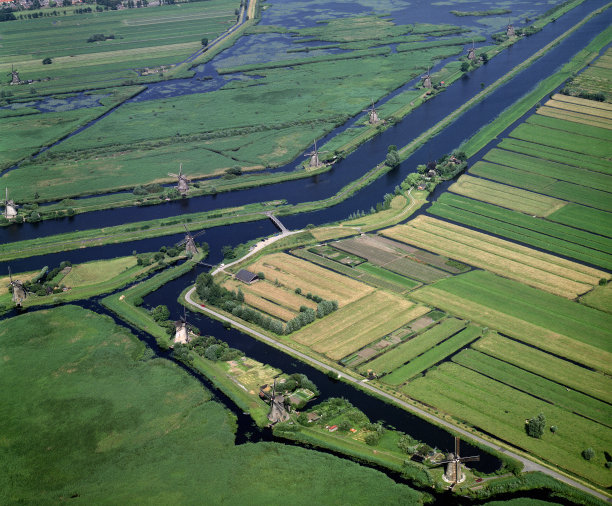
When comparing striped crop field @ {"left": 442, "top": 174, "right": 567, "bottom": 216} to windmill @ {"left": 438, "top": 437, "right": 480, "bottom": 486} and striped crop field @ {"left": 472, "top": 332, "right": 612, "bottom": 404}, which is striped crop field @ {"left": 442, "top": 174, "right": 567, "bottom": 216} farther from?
windmill @ {"left": 438, "top": 437, "right": 480, "bottom": 486}

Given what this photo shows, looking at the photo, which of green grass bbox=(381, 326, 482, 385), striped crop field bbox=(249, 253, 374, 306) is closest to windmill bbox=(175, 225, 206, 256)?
striped crop field bbox=(249, 253, 374, 306)

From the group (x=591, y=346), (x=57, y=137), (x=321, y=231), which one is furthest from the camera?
(x=57, y=137)

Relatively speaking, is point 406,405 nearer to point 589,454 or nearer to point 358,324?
point 358,324

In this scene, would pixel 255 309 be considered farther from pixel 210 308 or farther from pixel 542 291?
pixel 542 291

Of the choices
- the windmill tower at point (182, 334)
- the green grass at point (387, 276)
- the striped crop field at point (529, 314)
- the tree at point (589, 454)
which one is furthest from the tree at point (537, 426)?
the windmill tower at point (182, 334)

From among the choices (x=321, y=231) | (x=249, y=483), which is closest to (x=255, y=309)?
(x=321, y=231)
